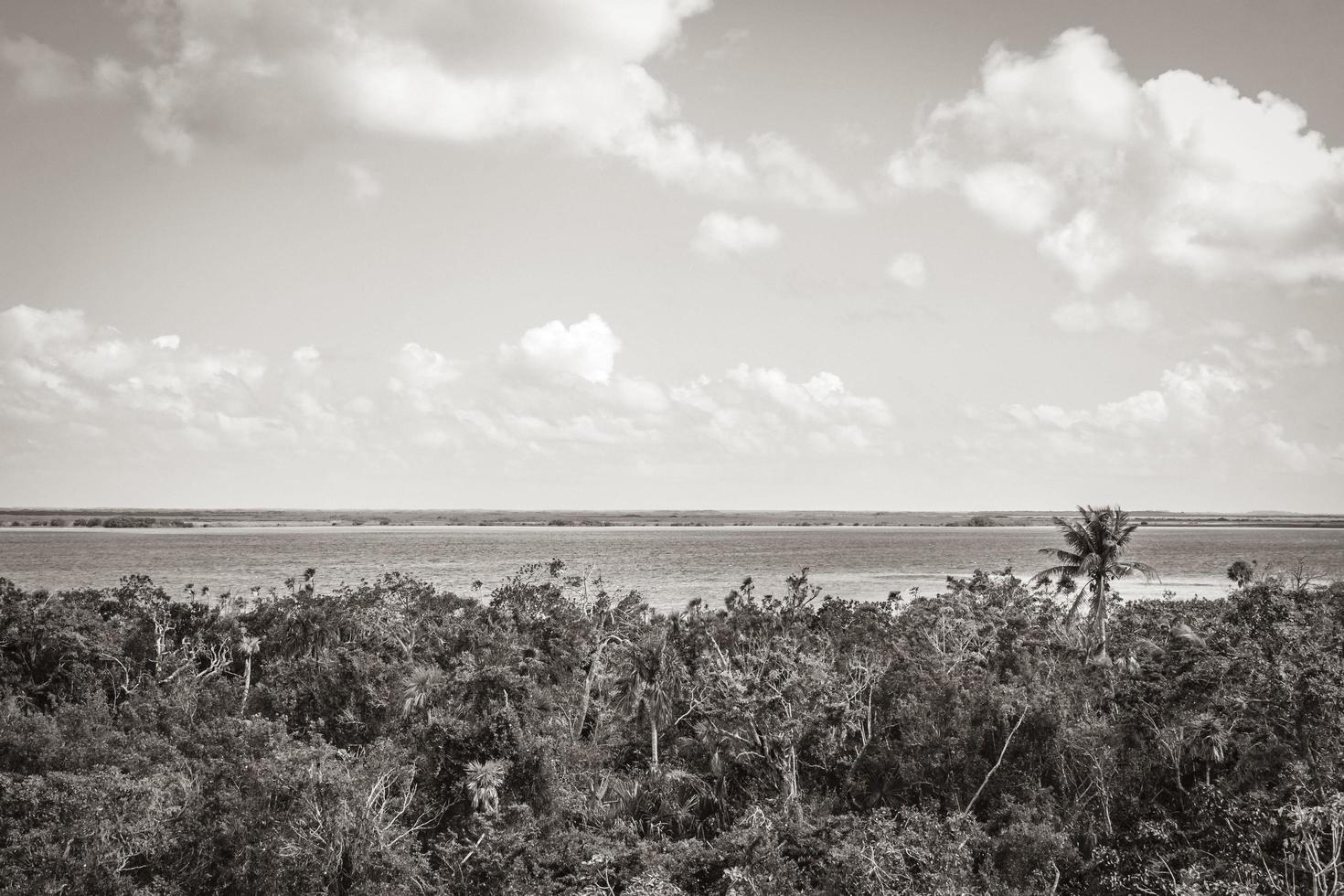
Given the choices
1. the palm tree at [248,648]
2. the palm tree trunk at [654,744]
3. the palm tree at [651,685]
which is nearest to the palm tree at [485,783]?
the palm tree trunk at [654,744]

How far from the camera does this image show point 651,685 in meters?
33.8

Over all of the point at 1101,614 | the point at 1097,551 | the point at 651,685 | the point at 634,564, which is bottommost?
the point at 634,564

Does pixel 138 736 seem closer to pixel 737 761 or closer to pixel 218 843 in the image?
pixel 218 843

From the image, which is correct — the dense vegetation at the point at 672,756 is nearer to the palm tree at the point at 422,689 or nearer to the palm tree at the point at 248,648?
the palm tree at the point at 422,689

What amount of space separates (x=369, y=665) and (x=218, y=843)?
12112 millimetres

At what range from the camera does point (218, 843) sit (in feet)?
76.9

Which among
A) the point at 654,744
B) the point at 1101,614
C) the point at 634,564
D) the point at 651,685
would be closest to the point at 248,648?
the point at 651,685

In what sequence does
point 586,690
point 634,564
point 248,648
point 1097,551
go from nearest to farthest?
point 586,690 < point 248,648 < point 1097,551 < point 634,564

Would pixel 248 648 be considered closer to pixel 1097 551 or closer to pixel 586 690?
pixel 586 690

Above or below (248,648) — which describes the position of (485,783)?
below

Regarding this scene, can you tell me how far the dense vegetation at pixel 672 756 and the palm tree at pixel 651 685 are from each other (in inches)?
4.6

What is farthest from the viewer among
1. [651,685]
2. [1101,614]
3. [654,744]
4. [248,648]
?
[1101,614]

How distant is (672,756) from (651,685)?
9.01 ft

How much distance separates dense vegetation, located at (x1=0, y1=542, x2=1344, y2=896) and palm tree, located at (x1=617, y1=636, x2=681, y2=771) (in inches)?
4.6
